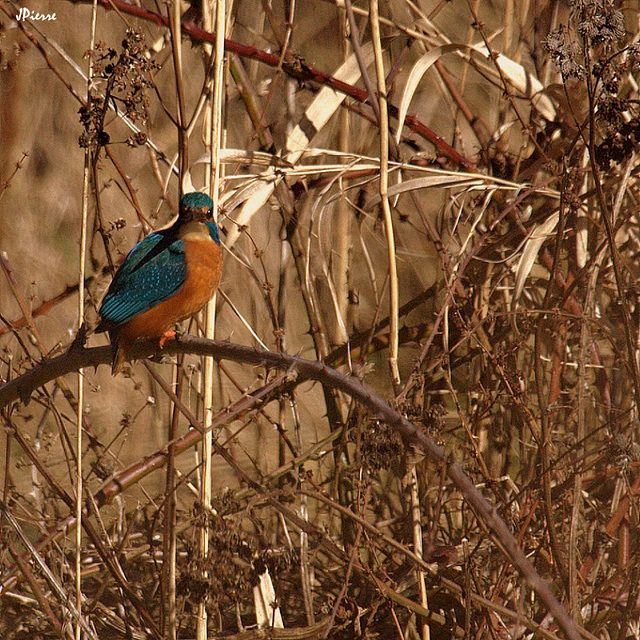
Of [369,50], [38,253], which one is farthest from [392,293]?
[38,253]

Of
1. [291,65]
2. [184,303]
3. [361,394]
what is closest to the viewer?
[361,394]

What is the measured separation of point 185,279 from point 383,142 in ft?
2.22

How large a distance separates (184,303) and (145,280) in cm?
15

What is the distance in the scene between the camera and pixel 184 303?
7.08 feet

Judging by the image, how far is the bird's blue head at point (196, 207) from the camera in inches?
81.4

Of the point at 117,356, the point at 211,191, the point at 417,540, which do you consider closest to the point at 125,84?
the point at 211,191

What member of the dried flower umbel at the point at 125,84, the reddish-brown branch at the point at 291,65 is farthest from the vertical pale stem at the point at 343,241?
the dried flower umbel at the point at 125,84

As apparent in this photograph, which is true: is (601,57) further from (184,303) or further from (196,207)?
(184,303)

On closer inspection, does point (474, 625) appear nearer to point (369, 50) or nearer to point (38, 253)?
point (369, 50)

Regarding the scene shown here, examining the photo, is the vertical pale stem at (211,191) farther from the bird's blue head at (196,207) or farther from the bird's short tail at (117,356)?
the bird's short tail at (117,356)

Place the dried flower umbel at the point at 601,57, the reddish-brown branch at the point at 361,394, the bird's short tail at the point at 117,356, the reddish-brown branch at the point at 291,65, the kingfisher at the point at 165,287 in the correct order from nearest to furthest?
the reddish-brown branch at the point at 361,394, the dried flower umbel at the point at 601,57, the bird's short tail at the point at 117,356, the kingfisher at the point at 165,287, the reddish-brown branch at the point at 291,65

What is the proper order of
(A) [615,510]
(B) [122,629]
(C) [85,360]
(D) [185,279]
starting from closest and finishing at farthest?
1. (C) [85,360]
2. (D) [185,279]
3. (A) [615,510]
4. (B) [122,629]

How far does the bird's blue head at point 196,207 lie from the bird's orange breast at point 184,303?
11 cm

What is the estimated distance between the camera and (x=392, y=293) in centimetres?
191
